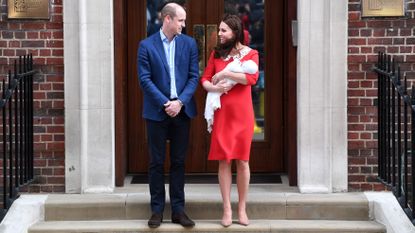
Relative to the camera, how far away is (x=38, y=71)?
7730mm

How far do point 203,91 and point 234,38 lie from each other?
1698 mm

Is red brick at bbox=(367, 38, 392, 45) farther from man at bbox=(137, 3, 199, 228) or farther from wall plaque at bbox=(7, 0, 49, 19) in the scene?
wall plaque at bbox=(7, 0, 49, 19)

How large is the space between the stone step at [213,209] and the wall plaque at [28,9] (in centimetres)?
161

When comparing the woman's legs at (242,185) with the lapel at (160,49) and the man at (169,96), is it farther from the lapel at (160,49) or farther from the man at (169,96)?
the lapel at (160,49)

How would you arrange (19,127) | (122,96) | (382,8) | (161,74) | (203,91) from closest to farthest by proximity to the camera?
(161,74) → (19,127) → (382,8) → (122,96) → (203,91)

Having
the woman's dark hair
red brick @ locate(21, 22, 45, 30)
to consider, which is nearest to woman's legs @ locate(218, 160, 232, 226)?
the woman's dark hair

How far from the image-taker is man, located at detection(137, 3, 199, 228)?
684 centimetres

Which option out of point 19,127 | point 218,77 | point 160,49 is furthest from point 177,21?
point 19,127

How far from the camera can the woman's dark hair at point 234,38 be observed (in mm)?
6887

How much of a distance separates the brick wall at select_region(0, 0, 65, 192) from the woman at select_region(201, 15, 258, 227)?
1.47 metres

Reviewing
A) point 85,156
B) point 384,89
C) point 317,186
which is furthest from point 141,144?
point 384,89

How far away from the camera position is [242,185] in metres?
7.01

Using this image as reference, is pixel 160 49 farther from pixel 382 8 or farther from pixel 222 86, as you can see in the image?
pixel 382 8

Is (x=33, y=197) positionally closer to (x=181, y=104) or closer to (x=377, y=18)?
(x=181, y=104)
